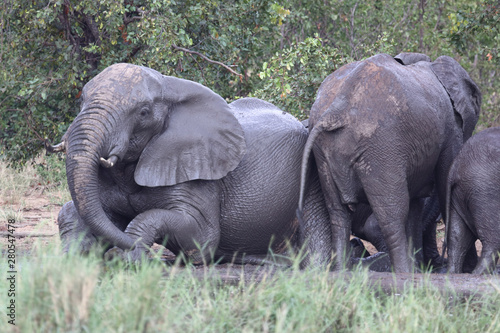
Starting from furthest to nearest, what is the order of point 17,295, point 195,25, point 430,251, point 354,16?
point 354,16 < point 195,25 < point 430,251 < point 17,295

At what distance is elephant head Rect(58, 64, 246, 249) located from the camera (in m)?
4.33

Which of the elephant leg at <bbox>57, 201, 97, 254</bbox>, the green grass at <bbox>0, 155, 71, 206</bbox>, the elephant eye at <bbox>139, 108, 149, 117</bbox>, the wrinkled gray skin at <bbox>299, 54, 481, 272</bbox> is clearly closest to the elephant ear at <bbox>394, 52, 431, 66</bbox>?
the wrinkled gray skin at <bbox>299, 54, 481, 272</bbox>

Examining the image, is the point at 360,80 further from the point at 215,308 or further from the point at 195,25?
the point at 195,25

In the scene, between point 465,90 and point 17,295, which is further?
point 465,90

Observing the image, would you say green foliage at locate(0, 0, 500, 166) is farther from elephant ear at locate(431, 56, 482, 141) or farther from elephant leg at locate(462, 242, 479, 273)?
elephant leg at locate(462, 242, 479, 273)

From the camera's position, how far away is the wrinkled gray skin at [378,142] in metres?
4.95

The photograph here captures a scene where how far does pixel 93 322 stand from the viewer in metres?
2.98

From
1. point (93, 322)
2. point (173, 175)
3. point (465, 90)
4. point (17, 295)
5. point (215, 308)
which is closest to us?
→ point (93, 322)

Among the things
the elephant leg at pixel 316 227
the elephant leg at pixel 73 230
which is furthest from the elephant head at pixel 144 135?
the elephant leg at pixel 316 227

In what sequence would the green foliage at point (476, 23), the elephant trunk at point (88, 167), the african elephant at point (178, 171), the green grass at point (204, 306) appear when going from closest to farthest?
the green grass at point (204, 306), the elephant trunk at point (88, 167), the african elephant at point (178, 171), the green foliage at point (476, 23)

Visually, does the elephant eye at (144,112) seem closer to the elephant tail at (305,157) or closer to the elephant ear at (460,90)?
the elephant tail at (305,157)

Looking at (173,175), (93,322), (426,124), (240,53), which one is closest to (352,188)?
(426,124)

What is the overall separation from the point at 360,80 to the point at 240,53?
171 inches

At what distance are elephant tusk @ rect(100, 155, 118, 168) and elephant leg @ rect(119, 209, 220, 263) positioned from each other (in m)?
0.39
